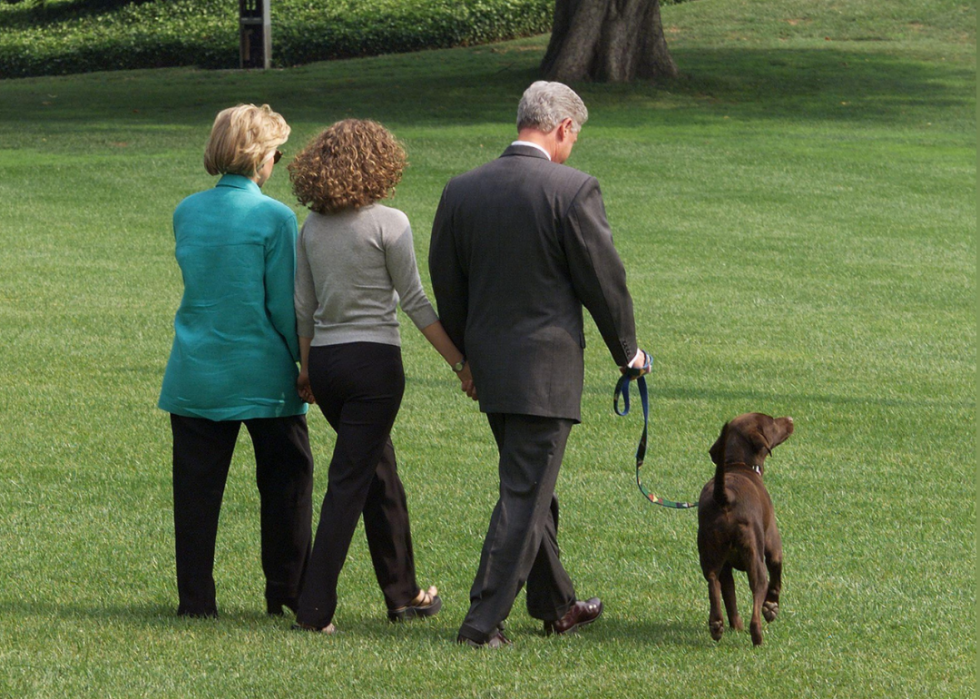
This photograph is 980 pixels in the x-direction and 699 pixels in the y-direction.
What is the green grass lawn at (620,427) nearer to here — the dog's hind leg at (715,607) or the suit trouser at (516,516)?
the dog's hind leg at (715,607)

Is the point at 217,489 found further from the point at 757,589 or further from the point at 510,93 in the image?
the point at 510,93

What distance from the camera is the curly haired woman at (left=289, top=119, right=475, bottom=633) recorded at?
478cm

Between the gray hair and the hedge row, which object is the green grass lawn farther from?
the hedge row

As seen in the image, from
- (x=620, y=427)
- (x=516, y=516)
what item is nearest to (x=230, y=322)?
(x=516, y=516)

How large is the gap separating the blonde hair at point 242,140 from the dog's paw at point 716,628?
235cm

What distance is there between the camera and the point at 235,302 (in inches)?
195

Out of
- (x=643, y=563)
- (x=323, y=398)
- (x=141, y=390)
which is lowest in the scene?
(x=141, y=390)

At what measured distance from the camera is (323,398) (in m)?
4.89

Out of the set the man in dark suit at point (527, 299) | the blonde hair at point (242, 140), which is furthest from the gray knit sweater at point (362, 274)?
the blonde hair at point (242, 140)

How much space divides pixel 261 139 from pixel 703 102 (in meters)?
23.0

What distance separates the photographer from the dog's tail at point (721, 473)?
4.71 meters

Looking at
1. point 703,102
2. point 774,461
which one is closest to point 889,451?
point 774,461

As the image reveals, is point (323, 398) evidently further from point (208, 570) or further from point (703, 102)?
point (703, 102)

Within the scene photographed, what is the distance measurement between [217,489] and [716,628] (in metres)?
1.94
